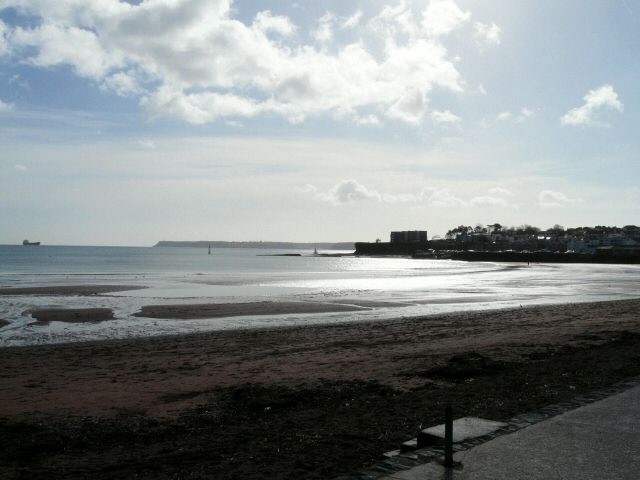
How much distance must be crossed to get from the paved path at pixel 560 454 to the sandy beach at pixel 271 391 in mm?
1024

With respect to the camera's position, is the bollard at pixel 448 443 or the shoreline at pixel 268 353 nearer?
the bollard at pixel 448 443

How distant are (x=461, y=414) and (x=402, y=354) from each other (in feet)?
23.0

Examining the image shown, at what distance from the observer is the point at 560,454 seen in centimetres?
628

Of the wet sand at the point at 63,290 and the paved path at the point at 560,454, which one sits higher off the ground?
the paved path at the point at 560,454

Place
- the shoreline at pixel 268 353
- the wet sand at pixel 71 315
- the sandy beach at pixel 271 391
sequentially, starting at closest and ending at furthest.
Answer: the sandy beach at pixel 271 391, the shoreline at pixel 268 353, the wet sand at pixel 71 315

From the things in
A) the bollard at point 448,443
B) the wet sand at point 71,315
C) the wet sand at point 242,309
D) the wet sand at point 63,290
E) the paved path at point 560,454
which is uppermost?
the bollard at point 448,443

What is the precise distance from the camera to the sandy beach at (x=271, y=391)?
7.22 metres

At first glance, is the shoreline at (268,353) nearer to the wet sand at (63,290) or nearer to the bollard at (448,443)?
the bollard at (448,443)

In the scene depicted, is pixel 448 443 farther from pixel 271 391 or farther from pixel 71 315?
pixel 71 315

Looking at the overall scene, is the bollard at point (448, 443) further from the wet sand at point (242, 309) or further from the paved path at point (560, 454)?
the wet sand at point (242, 309)

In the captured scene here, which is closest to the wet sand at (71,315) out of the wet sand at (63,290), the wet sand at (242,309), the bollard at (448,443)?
the wet sand at (242,309)

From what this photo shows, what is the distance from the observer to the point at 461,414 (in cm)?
848

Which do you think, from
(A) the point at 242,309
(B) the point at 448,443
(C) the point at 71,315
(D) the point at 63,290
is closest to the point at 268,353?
(B) the point at 448,443

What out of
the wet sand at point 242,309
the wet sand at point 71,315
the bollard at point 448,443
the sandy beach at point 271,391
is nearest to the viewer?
the bollard at point 448,443
